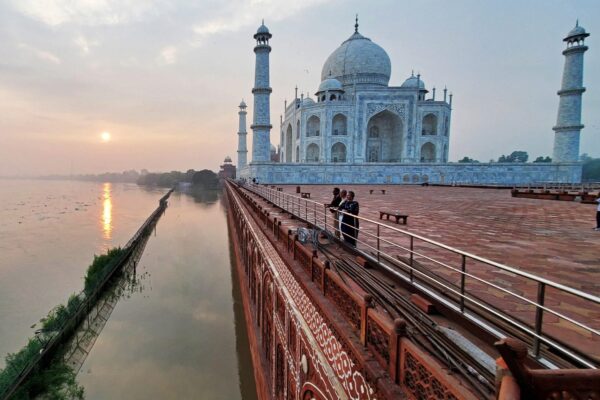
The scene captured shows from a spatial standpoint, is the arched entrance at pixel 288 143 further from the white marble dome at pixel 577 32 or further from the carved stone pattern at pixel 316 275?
the carved stone pattern at pixel 316 275

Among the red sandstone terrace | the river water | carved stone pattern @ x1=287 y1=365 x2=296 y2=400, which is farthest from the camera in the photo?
the river water

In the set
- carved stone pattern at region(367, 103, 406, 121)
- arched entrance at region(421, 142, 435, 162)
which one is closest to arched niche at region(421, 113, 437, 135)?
arched entrance at region(421, 142, 435, 162)

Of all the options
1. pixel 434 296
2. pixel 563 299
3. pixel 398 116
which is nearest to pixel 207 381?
pixel 434 296

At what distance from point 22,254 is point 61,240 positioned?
12.9 ft

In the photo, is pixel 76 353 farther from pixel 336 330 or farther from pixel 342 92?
pixel 342 92

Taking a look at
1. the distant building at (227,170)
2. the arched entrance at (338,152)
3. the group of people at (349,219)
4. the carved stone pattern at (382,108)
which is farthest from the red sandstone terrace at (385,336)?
the distant building at (227,170)

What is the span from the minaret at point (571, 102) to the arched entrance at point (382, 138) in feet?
53.3

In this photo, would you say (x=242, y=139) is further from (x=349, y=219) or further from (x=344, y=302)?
(x=344, y=302)

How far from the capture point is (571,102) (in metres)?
30.3

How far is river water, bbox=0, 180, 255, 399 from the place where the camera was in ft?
25.2

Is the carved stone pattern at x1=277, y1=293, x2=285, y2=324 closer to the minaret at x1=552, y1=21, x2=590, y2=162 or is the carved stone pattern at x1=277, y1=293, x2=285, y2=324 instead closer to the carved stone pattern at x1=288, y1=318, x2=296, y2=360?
the carved stone pattern at x1=288, y1=318, x2=296, y2=360

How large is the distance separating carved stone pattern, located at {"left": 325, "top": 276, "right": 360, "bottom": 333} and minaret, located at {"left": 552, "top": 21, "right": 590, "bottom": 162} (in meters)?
39.1

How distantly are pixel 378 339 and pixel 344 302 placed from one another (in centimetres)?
63

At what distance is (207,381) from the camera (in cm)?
764
